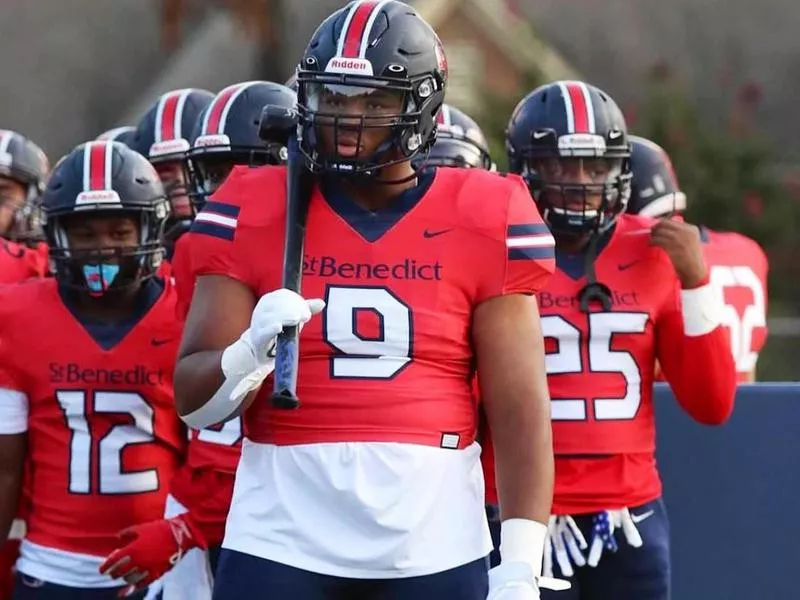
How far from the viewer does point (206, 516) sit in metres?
4.18

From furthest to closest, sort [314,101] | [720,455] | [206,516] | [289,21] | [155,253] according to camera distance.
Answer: [289,21] → [720,455] → [155,253] → [206,516] → [314,101]

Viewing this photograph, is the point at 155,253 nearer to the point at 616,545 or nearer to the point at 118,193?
the point at 118,193

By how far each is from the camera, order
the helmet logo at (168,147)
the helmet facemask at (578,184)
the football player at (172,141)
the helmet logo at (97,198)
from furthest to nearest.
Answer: the helmet logo at (168,147) → the football player at (172,141) → the helmet logo at (97,198) → the helmet facemask at (578,184)

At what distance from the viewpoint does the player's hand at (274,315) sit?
9.62 feet

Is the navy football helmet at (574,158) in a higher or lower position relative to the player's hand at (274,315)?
higher

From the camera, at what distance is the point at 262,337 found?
2.96 meters

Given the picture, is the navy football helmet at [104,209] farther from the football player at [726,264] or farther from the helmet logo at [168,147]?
the football player at [726,264]

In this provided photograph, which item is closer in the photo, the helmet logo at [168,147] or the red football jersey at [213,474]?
the red football jersey at [213,474]

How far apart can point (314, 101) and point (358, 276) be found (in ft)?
1.26

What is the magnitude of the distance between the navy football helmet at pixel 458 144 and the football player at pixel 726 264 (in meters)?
1.11

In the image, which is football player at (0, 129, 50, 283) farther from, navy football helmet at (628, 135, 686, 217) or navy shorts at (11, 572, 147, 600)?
navy football helmet at (628, 135, 686, 217)

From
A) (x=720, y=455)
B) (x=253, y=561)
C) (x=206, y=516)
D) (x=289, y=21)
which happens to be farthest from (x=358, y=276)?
(x=289, y=21)

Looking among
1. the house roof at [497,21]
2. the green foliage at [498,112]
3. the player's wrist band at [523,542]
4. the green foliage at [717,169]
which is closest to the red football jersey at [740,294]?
the player's wrist band at [523,542]

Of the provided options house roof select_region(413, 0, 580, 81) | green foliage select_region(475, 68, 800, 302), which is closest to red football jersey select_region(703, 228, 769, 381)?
green foliage select_region(475, 68, 800, 302)
